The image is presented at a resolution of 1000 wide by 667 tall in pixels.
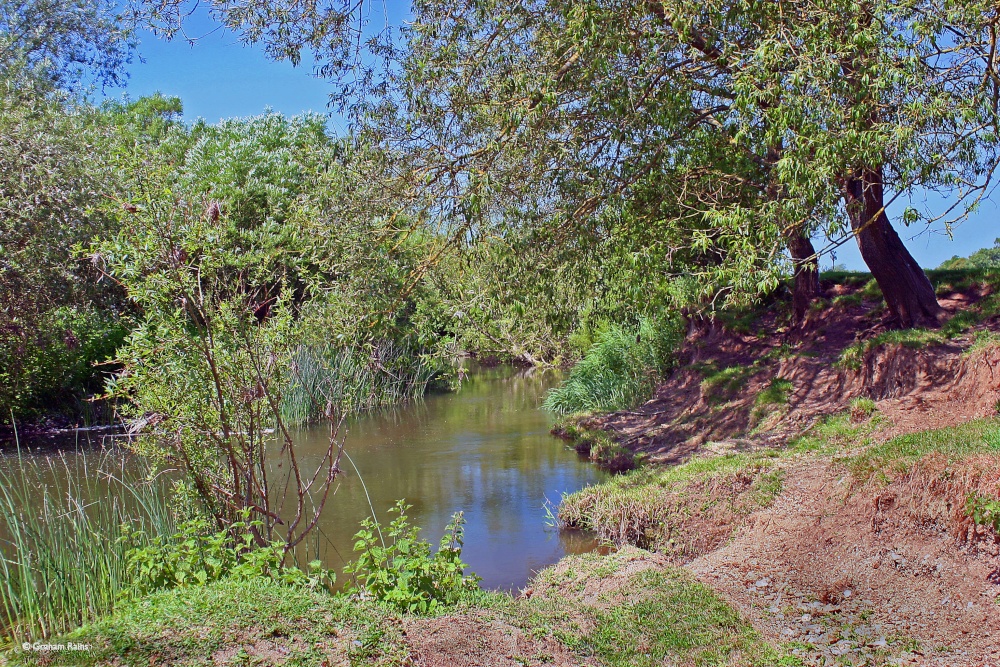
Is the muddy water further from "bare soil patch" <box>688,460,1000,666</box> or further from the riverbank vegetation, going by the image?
"bare soil patch" <box>688,460,1000,666</box>

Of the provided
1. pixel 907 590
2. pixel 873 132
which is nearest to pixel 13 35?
pixel 873 132

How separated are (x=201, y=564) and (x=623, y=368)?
1119 centimetres

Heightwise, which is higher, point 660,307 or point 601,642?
point 660,307

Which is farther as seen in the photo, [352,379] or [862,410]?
[352,379]

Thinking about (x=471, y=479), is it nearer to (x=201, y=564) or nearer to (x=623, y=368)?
(x=623, y=368)

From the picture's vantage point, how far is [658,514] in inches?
294

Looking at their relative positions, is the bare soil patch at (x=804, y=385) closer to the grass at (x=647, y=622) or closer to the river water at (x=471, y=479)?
the river water at (x=471, y=479)

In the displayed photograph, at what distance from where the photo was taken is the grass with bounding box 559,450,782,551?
714 centimetres

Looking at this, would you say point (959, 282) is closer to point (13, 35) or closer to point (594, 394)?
point (594, 394)

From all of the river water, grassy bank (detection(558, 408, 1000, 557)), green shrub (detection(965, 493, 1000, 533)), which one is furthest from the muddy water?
green shrub (detection(965, 493, 1000, 533))

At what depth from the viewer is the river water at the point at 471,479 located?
26.0ft

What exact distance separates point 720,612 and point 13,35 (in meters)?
14.7

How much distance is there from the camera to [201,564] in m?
5.59

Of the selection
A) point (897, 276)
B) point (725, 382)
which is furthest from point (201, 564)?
point (897, 276)
